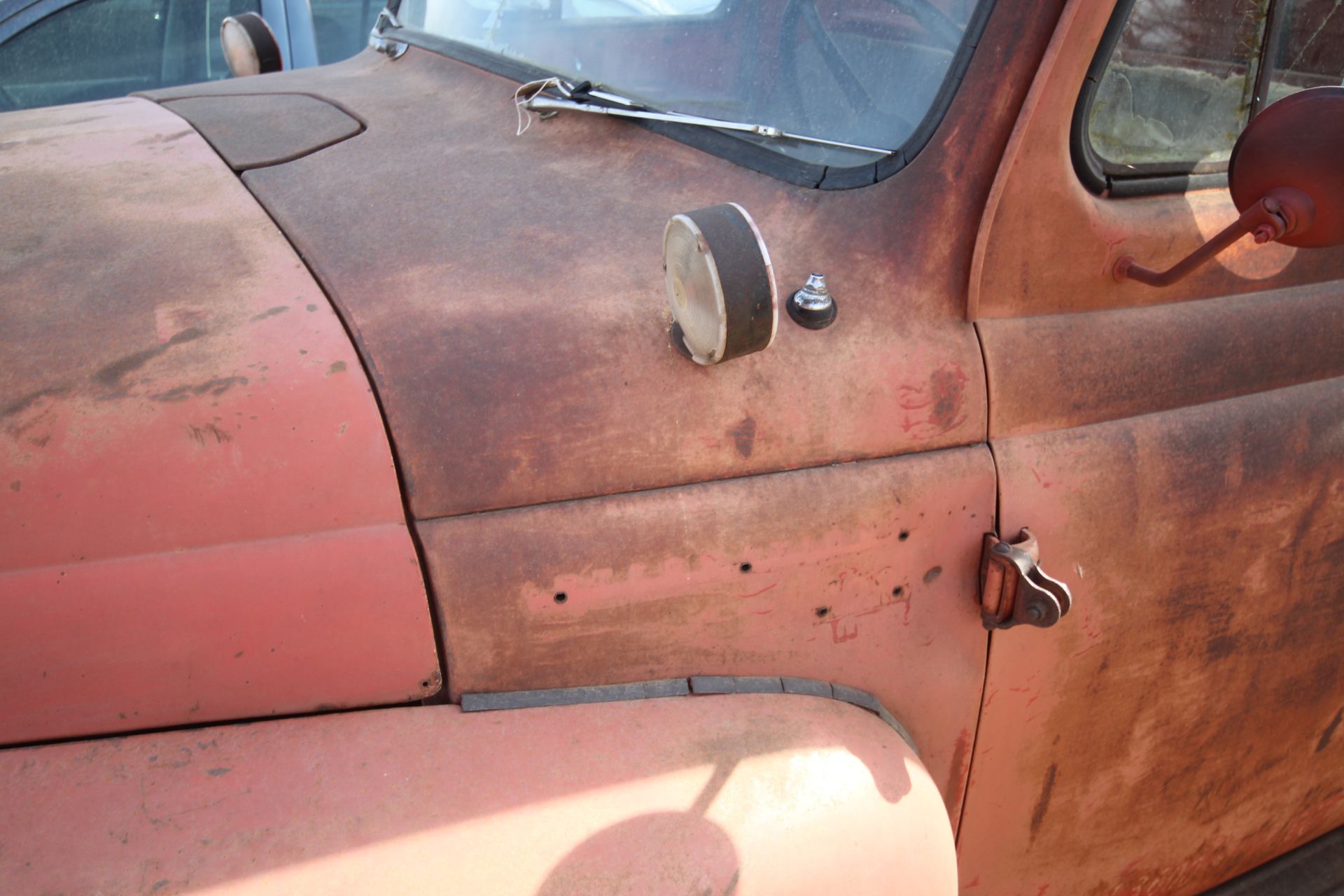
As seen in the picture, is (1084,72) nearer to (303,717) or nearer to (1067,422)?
(1067,422)

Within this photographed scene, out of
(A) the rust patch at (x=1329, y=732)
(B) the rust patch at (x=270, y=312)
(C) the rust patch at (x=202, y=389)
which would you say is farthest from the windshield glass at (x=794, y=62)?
(A) the rust patch at (x=1329, y=732)

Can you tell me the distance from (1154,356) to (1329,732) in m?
0.88

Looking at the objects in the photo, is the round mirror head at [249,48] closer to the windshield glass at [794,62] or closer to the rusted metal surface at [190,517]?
the windshield glass at [794,62]

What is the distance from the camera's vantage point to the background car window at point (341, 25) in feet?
16.5

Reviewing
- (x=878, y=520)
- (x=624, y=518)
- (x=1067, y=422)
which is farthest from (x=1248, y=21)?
(x=624, y=518)

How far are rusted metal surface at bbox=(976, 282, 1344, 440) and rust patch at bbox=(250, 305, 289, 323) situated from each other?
92cm

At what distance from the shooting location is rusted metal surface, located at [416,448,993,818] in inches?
48.9

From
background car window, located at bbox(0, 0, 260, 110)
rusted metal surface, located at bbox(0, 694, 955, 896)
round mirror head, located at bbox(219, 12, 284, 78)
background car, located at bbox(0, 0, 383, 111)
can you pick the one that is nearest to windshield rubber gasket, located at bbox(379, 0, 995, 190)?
rusted metal surface, located at bbox(0, 694, 955, 896)

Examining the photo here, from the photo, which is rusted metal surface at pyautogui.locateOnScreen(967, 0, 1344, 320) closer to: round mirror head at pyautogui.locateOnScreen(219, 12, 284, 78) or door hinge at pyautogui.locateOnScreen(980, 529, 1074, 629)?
door hinge at pyautogui.locateOnScreen(980, 529, 1074, 629)

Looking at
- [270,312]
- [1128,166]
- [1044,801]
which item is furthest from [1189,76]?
[270,312]

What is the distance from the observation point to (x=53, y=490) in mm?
1123

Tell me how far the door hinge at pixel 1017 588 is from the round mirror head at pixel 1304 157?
20.6 inches

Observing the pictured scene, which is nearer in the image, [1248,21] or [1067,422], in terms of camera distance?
[1067,422]

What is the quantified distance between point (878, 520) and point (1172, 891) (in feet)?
3.56
